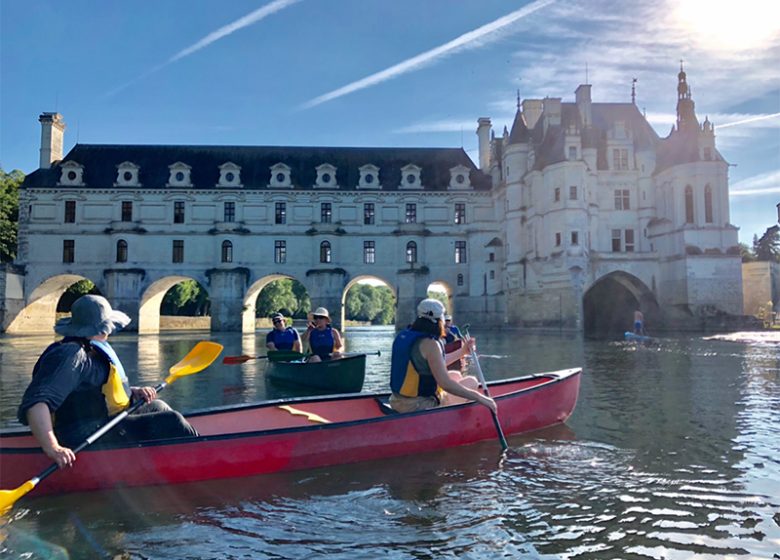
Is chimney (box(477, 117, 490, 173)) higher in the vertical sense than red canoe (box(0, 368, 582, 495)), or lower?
higher

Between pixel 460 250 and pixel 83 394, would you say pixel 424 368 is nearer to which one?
pixel 83 394

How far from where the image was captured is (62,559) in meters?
3.91

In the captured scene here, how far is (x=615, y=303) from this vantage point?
136 feet

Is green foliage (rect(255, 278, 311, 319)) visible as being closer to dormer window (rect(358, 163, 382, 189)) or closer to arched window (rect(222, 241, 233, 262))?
arched window (rect(222, 241, 233, 262))

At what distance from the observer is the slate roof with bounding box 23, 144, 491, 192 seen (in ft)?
140

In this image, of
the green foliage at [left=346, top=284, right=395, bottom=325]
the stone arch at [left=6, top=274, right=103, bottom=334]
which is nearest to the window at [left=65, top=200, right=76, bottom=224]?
the stone arch at [left=6, top=274, right=103, bottom=334]

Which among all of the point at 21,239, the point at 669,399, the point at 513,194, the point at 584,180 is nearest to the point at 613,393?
the point at 669,399

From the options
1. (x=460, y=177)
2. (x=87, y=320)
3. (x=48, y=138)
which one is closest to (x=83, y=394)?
(x=87, y=320)

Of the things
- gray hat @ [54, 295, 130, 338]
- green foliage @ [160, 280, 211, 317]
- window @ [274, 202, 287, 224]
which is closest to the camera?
gray hat @ [54, 295, 130, 338]

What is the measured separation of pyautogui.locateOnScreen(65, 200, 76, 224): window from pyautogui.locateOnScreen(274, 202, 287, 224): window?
14.8 metres

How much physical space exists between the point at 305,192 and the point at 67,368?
1559 inches

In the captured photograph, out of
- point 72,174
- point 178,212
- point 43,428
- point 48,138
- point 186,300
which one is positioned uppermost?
point 48,138

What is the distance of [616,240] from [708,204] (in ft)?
19.7

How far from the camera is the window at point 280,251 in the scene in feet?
140
